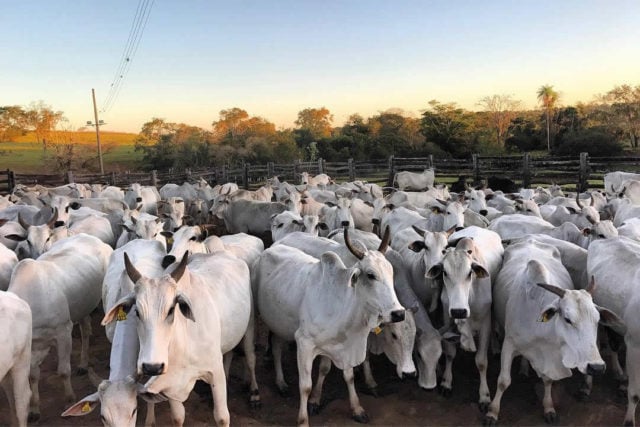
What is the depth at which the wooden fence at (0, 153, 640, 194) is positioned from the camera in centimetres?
1911

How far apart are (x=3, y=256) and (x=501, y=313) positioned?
636 cm

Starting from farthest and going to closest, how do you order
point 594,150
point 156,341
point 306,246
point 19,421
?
point 594,150 < point 306,246 < point 19,421 < point 156,341

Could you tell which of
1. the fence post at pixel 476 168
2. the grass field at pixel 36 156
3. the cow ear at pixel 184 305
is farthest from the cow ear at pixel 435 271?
the grass field at pixel 36 156

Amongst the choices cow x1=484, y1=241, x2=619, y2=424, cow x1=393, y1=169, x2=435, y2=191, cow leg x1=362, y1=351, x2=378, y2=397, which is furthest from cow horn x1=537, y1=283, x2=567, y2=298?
cow x1=393, y1=169, x2=435, y2=191

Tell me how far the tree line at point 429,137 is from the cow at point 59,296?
105 ft

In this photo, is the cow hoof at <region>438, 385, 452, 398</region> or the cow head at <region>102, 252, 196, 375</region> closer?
the cow head at <region>102, 252, 196, 375</region>

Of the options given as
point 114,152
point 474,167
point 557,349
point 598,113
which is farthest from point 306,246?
point 114,152

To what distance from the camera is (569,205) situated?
10.8 meters

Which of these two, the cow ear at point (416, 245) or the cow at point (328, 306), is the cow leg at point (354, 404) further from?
the cow ear at point (416, 245)

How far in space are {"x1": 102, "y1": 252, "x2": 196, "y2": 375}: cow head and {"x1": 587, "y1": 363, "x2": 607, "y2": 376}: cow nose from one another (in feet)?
11.1

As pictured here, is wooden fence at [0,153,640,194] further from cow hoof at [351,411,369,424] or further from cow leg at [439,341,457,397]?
cow hoof at [351,411,369,424]

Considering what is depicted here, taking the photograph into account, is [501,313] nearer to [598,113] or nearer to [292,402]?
[292,402]

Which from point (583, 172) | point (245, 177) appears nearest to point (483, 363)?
point (583, 172)

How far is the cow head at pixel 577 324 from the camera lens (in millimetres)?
4414
